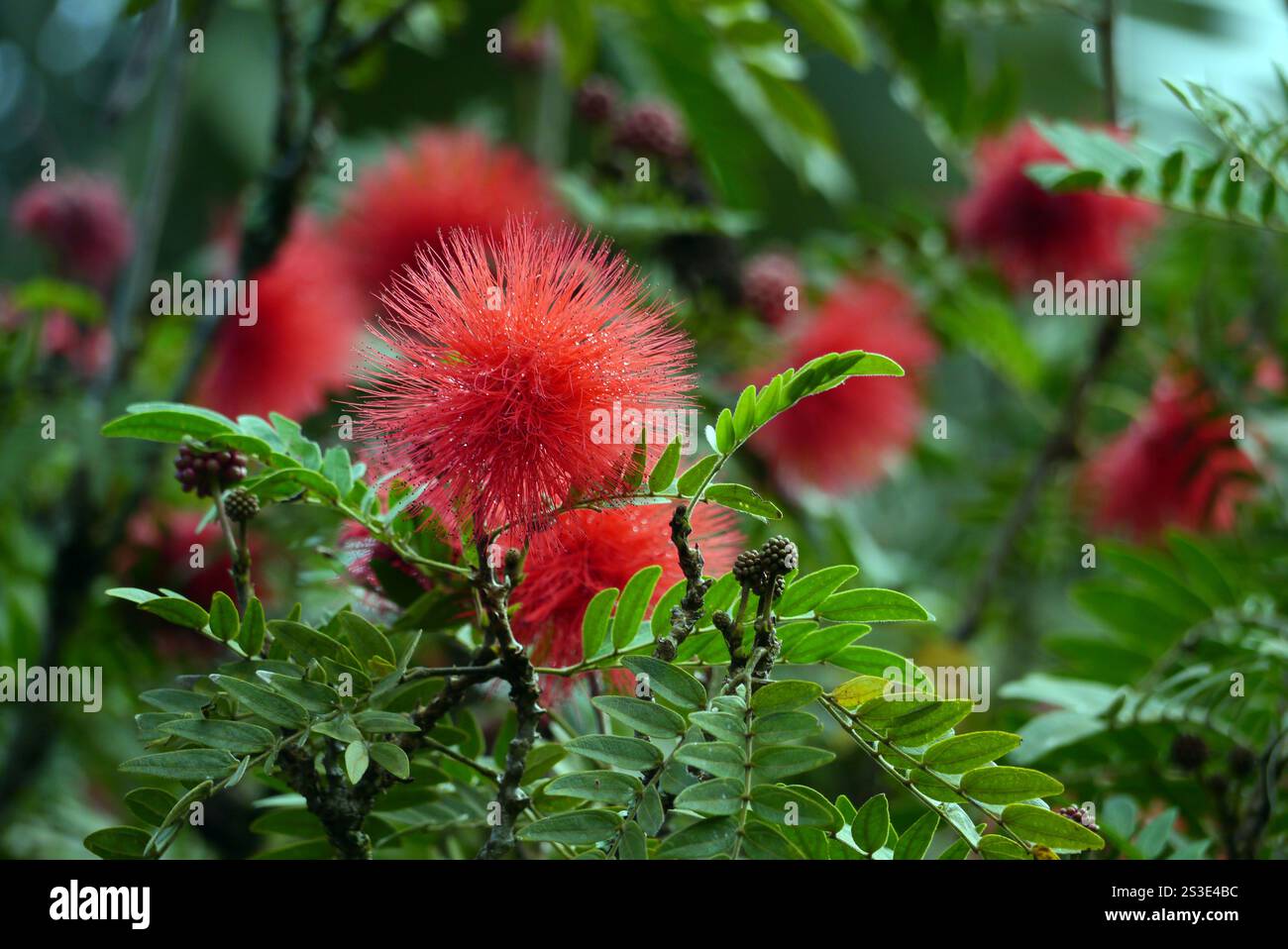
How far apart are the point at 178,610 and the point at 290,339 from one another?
1437 millimetres

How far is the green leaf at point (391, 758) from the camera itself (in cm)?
101

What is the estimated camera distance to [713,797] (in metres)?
1.02

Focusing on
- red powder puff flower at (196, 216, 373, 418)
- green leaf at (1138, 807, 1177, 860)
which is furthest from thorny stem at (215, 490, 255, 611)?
→ red powder puff flower at (196, 216, 373, 418)

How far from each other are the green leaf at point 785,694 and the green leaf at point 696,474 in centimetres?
20

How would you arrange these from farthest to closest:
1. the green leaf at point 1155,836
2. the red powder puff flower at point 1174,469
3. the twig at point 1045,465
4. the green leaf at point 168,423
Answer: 1. the twig at point 1045,465
2. the red powder puff flower at point 1174,469
3. the green leaf at point 1155,836
4. the green leaf at point 168,423

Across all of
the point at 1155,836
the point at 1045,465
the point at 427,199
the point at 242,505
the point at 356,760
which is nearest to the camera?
the point at 356,760

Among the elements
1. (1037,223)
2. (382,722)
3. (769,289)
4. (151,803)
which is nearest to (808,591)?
(382,722)

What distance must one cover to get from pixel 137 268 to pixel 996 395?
7.70 ft

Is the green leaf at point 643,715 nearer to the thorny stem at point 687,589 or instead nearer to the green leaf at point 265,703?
the thorny stem at point 687,589

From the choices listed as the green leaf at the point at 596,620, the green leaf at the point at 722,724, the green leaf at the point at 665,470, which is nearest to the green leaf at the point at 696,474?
the green leaf at the point at 665,470

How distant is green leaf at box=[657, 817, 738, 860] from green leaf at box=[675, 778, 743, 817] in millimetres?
12

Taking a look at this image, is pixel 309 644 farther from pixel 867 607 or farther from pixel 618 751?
pixel 867 607

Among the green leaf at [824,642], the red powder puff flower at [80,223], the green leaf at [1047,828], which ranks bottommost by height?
the green leaf at [1047,828]
